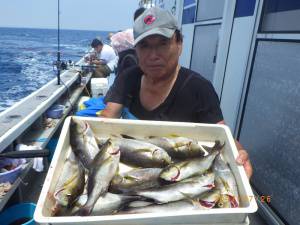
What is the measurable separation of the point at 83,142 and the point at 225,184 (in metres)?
0.79

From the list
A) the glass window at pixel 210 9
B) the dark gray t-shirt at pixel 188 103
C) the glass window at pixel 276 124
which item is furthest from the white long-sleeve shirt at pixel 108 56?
the dark gray t-shirt at pixel 188 103

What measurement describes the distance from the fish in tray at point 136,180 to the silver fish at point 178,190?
0.05m

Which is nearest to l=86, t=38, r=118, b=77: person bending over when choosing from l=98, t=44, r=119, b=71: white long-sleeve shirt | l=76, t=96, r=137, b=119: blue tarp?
l=98, t=44, r=119, b=71: white long-sleeve shirt

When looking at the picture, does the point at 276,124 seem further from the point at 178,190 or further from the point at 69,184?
the point at 69,184

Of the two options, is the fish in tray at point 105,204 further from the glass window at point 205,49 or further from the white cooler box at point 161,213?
the glass window at point 205,49

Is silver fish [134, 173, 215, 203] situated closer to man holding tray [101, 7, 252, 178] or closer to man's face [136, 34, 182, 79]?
man holding tray [101, 7, 252, 178]

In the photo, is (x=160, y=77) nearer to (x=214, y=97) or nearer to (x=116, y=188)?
(x=214, y=97)

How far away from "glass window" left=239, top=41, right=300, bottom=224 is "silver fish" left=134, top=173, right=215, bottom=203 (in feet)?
4.88

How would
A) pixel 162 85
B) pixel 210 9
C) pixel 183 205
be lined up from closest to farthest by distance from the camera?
pixel 183 205 < pixel 162 85 < pixel 210 9

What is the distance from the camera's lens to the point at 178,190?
1.19 meters

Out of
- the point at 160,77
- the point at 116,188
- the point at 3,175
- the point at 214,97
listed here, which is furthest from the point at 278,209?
the point at 3,175

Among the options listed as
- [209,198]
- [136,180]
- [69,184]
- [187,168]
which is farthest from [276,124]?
[69,184]

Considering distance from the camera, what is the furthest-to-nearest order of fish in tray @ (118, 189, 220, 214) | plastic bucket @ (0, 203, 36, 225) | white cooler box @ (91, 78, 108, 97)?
white cooler box @ (91, 78, 108, 97)
plastic bucket @ (0, 203, 36, 225)
fish in tray @ (118, 189, 220, 214)

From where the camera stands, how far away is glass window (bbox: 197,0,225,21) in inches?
175
